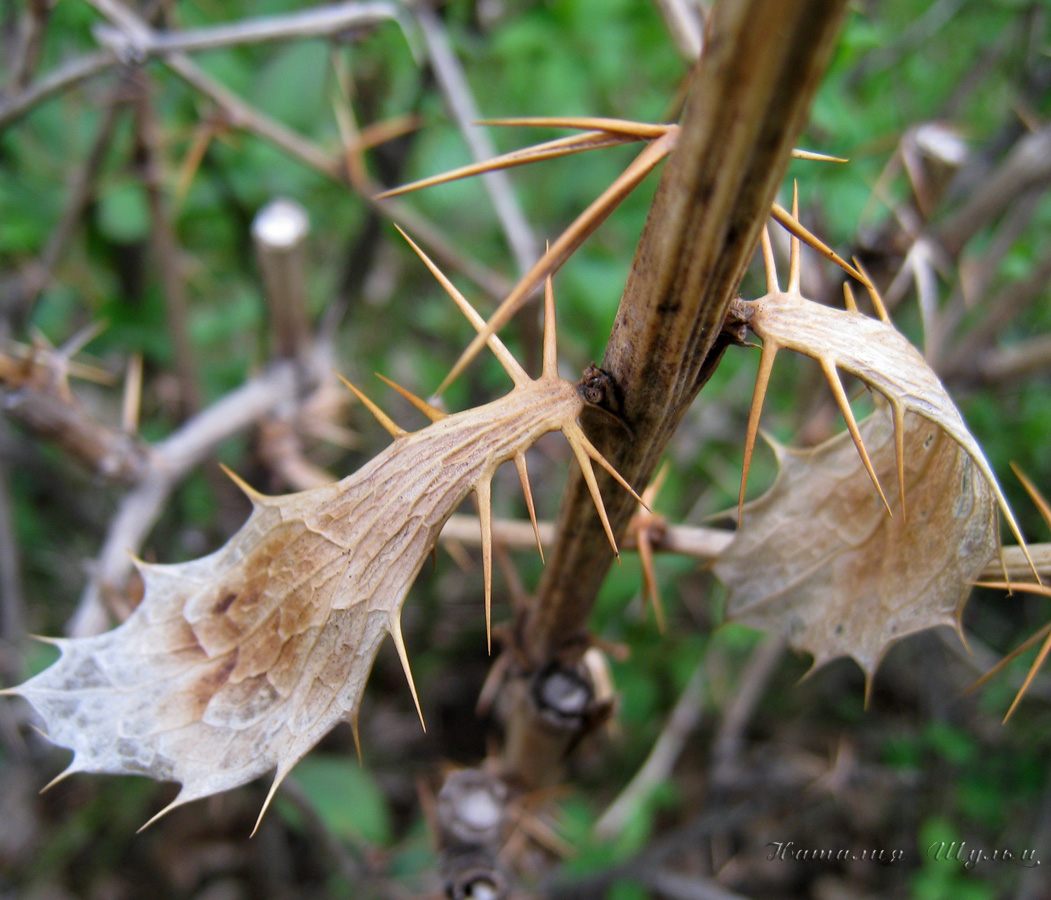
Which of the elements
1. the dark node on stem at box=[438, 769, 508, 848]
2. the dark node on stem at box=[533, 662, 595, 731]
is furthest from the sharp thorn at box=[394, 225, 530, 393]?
the dark node on stem at box=[438, 769, 508, 848]

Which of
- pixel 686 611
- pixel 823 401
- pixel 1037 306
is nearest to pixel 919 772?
pixel 686 611

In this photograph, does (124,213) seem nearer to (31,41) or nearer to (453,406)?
(31,41)

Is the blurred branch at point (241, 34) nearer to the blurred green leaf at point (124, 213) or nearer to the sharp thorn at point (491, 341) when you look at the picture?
the blurred green leaf at point (124, 213)

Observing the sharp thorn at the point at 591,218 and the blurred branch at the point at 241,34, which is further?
the blurred branch at the point at 241,34

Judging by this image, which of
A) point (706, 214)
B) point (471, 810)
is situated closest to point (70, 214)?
point (471, 810)

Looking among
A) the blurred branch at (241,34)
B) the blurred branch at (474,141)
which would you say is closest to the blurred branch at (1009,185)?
the blurred branch at (474,141)

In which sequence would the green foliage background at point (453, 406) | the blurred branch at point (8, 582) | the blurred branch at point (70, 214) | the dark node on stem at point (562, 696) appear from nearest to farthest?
the dark node on stem at point (562, 696) < the blurred branch at point (70, 214) < the blurred branch at point (8, 582) < the green foliage background at point (453, 406)

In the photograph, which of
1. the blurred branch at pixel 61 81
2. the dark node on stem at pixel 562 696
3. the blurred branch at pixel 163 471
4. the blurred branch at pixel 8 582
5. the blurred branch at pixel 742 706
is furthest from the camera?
the blurred branch at pixel 742 706
